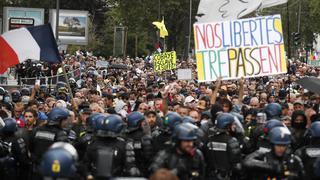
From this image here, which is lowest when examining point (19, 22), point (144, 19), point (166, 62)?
point (166, 62)

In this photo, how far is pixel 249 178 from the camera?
10703 mm

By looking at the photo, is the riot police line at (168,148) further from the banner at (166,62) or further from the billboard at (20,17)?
the billboard at (20,17)

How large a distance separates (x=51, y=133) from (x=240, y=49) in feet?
20.9

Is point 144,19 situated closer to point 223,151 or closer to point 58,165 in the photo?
point 223,151

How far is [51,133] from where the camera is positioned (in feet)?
38.2

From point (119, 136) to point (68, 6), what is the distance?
7918 cm

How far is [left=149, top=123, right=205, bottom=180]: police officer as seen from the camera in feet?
31.3

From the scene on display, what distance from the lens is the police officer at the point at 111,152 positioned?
10398 millimetres

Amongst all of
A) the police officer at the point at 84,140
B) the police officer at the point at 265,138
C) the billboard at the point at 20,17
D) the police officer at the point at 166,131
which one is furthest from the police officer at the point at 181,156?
the billboard at the point at 20,17

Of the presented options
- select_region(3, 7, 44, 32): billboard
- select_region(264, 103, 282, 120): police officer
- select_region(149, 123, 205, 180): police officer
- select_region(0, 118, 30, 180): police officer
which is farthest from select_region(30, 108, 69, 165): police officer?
select_region(3, 7, 44, 32): billboard

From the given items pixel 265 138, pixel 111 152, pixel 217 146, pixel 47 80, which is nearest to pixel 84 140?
pixel 111 152

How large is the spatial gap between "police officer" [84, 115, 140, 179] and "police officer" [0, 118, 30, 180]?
164 cm

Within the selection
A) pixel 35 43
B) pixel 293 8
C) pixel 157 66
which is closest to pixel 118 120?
pixel 35 43

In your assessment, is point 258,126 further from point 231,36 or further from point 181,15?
point 181,15
